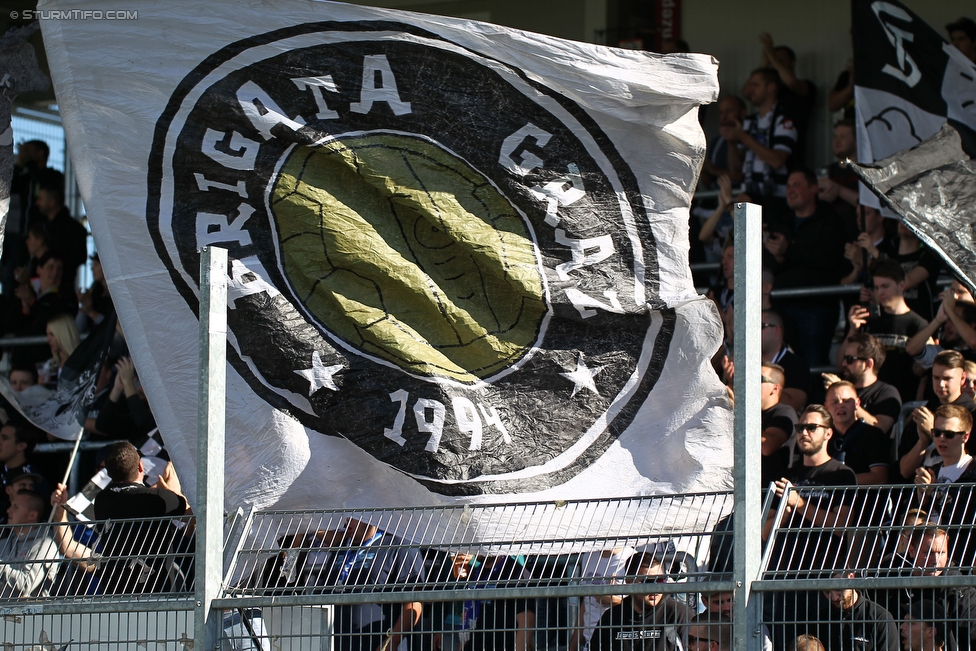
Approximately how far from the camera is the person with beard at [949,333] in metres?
7.73

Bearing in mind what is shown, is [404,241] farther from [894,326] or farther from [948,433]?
[894,326]

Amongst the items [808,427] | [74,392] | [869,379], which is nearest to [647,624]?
[808,427]

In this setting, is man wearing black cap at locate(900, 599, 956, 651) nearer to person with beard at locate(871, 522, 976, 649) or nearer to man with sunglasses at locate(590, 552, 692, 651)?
person with beard at locate(871, 522, 976, 649)

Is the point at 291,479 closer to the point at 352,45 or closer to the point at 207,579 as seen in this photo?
the point at 207,579

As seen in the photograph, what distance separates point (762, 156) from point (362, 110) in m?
4.63

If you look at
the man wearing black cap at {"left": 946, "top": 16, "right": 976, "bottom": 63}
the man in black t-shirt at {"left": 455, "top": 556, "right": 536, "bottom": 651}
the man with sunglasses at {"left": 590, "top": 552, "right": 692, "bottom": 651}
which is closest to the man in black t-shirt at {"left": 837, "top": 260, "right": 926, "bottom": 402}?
the man wearing black cap at {"left": 946, "top": 16, "right": 976, "bottom": 63}

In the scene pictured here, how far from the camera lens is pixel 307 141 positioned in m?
5.70

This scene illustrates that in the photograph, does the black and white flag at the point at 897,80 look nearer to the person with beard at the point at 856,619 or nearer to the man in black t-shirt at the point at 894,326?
the man in black t-shirt at the point at 894,326

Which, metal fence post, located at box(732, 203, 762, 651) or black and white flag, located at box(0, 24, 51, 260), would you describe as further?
black and white flag, located at box(0, 24, 51, 260)

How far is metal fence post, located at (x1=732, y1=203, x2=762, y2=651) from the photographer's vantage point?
4.27 meters

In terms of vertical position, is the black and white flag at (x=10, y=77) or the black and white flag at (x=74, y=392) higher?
the black and white flag at (x=10, y=77)

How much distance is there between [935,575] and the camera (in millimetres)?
4238

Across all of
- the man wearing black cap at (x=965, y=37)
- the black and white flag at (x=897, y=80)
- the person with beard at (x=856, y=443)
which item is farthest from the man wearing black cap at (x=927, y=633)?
the man wearing black cap at (x=965, y=37)

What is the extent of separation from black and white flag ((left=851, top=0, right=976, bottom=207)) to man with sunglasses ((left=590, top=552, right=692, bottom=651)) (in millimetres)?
4687
